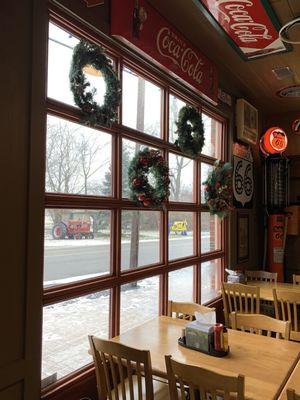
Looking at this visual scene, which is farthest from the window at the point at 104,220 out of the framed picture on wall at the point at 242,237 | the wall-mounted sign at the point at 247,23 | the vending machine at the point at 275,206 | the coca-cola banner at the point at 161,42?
the vending machine at the point at 275,206

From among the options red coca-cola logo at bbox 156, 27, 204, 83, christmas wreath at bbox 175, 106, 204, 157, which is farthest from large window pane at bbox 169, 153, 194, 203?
red coca-cola logo at bbox 156, 27, 204, 83

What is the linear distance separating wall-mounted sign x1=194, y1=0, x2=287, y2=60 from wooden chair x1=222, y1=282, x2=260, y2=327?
2354mm

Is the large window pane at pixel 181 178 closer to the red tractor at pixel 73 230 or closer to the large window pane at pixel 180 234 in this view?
the large window pane at pixel 180 234

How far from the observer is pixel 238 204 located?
471cm

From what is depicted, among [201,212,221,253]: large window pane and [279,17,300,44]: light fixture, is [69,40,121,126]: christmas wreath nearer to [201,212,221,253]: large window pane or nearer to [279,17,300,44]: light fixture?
[279,17,300,44]: light fixture

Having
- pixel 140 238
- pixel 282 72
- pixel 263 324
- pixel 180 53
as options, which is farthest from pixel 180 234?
pixel 282 72

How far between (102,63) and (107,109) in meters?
0.30

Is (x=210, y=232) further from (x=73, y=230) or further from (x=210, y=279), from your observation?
(x=73, y=230)

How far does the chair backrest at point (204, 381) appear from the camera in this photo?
1.42 m

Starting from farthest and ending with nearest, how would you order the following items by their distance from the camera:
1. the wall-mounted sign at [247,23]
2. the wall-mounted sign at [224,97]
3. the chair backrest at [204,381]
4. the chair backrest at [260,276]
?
the chair backrest at [260,276] < the wall-mounted sign at [224,97] < the wall-mounted sign at [247,23] < the chair backrest at [204,381]

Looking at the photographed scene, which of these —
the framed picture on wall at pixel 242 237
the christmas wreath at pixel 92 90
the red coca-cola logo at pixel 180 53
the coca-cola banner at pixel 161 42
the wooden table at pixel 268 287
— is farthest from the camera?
the framed picture on wall at pixel 242 237

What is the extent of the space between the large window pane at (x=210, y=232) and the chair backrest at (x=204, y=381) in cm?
239

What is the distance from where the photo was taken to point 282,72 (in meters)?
4.14

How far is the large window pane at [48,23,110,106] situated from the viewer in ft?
6.87
